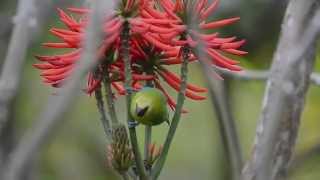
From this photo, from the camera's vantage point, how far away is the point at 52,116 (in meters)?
0.82

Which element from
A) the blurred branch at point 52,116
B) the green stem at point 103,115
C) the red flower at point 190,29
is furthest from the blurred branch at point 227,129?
the green stem at point 103,115

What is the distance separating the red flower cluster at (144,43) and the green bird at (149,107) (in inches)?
1.4

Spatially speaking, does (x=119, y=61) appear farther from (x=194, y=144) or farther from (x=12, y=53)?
(x=194, y=144)

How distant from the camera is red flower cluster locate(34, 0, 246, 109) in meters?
1.26

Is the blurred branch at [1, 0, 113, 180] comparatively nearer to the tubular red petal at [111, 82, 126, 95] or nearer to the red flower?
the red flower

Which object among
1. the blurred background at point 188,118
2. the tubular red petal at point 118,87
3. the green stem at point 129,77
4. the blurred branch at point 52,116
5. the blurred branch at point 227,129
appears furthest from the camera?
the blurred background at point 188,118

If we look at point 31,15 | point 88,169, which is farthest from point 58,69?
point 88,169

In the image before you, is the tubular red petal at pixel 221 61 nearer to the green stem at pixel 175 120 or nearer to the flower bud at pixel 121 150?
the green stem at pixel 175 120

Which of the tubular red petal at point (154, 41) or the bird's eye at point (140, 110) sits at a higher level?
the tubular red petal at point (154, 41)

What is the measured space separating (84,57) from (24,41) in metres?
0.12

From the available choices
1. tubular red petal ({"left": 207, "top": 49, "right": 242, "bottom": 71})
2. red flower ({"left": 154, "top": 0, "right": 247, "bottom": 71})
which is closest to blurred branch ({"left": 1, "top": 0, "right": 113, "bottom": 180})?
red flower ({"left": 154, "top": 0, "right": 247, "bottom": 71})

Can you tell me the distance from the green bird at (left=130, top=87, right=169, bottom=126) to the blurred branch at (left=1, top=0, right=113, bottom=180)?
402mm

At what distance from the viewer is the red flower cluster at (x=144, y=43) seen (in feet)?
4.15

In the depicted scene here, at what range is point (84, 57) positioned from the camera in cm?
86
